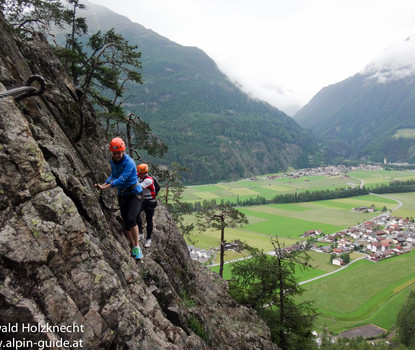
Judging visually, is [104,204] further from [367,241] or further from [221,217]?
[367,241]

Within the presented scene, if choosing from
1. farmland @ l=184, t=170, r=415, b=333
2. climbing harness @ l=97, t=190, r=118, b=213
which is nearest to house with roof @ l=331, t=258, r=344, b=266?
farmland @ l=184, t=170, r=415, b=333

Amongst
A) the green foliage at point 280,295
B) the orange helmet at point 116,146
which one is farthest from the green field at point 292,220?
the orange helmet at point 116,146

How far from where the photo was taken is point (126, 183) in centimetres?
877

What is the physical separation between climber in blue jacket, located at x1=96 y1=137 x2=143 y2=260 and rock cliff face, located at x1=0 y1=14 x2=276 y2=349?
2.46 feet

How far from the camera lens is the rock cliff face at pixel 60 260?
17.0 feet

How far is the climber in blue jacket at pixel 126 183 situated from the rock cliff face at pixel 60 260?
75 centimetres

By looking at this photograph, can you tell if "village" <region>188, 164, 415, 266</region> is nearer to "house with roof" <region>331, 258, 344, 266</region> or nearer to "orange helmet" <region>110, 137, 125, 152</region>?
"house with roof" <region>331, 258, 344, 266</region>

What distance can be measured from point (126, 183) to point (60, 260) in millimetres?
3328

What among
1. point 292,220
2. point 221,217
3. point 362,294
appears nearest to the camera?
point 221,217

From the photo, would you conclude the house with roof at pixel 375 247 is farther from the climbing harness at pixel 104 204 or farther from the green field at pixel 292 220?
the climbing harness at pixel 104 204

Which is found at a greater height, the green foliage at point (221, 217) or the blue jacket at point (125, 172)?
the blue jacket at point (125, 172)

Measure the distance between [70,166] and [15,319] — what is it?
4.31 metres

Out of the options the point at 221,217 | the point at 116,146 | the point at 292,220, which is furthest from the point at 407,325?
the point at 292,220

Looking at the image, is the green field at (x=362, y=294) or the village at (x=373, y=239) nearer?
the green field at (x=362, y=294)
